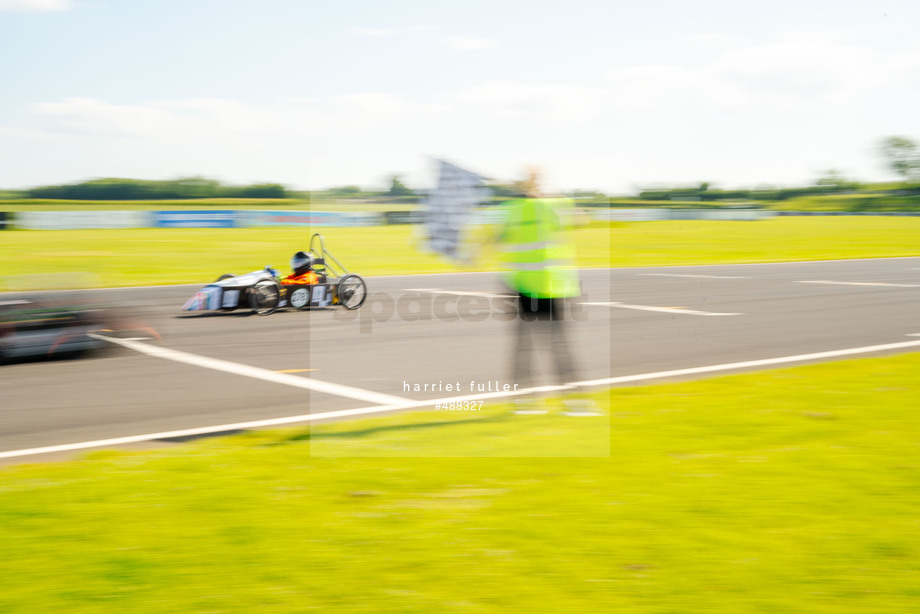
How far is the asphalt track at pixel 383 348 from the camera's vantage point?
23.1 ft

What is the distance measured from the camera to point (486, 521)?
415cm

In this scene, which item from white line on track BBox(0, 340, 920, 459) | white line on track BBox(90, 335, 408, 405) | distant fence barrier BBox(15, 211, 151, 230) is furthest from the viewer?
distant fence barrier BBox(15, 211, 151, 230)

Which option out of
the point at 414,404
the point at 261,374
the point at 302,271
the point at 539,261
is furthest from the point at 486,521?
the point at 302,271

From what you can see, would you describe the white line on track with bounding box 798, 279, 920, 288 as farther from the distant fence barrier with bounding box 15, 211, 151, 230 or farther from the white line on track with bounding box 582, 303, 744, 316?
the distant fence barrier with bounding box 15, 211, 151, 230

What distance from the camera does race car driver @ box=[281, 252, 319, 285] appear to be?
1394 cm

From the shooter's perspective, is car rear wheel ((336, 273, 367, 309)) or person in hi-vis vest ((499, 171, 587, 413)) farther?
car rear wheel ((336, 273, 367, 309))

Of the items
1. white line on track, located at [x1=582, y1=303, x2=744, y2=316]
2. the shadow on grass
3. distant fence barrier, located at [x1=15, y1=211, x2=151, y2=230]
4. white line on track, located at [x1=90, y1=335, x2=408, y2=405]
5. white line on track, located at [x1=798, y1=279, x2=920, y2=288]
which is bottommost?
the shadow on grass

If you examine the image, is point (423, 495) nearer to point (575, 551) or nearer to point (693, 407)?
point (575, 551)

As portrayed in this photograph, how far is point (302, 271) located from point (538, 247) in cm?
834

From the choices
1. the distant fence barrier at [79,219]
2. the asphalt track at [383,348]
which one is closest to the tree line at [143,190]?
the distant fence barrier at [79,219]

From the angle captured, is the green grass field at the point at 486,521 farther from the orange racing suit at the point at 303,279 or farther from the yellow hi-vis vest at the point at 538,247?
the orange racing suit at the point at 303,279

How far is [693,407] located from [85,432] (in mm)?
4793

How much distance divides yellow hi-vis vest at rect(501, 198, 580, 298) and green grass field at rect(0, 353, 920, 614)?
3.48 ft

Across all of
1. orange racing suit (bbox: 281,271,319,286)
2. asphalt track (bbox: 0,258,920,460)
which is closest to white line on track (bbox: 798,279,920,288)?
asphalt track (bbox: 0,258,920,460)
